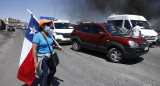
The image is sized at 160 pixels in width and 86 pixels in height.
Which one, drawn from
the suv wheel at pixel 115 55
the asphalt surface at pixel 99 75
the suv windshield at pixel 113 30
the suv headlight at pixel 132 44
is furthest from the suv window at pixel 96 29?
the asphalt surface at pixel 99 75

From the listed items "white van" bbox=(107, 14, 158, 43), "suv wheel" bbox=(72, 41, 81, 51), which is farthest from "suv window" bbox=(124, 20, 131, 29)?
"suv wheel" bbox=(72, 41, 81, 51)

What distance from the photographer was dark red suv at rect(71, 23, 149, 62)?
557cm

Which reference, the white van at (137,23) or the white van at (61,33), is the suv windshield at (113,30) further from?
the white van at (61,33)

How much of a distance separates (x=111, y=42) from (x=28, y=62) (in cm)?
379

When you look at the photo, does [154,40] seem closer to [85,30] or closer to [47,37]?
[85,30]

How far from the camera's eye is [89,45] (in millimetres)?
7285

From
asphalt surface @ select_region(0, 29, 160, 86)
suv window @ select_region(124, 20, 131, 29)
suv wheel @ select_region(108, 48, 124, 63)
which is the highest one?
suv window @ select_region(124, 20, 131, 29)

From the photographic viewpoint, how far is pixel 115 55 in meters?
6.00

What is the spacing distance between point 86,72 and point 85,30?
341cm

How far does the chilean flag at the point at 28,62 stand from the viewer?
3170 millimetres

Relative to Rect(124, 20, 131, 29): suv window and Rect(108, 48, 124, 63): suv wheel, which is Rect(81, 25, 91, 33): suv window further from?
Rect(124, 20, 131, 29): suv window

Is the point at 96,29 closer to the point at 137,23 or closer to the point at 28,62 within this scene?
the point at 28,62

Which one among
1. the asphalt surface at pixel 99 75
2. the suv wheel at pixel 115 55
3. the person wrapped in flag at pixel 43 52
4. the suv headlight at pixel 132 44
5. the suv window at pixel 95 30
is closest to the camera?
the person wrapped in flag at pixel 43 52

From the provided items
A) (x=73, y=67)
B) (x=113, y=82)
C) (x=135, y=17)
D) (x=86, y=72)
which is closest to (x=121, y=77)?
(x=113, y=82)
